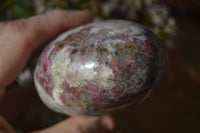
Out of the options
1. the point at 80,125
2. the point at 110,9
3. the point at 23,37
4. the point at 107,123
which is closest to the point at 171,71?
the point at 110,9

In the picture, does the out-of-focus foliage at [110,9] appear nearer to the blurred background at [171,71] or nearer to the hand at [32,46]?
the blurred background at [171,71]

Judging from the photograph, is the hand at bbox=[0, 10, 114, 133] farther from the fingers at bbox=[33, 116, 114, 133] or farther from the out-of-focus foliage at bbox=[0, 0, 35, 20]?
the out-of-focus foliage at bbox=[0, 0, 35, 20]

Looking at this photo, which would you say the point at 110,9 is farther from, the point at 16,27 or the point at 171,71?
the point at 171,71

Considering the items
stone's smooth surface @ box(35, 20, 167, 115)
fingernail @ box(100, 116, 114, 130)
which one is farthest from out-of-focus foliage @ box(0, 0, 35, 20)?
fingernail @ box(100, 116, 114, 130)

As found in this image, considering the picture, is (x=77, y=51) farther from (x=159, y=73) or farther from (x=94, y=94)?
(x=159, y=73)

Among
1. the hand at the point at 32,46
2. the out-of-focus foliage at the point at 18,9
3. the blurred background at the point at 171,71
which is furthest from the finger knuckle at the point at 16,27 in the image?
the out-of-focus foliage at the point at 18,9

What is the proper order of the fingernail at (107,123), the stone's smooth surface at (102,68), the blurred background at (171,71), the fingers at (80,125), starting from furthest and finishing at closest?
the blurred background at (171,71) < the fingernail at (107,123) < the fingers at (80,125) < the stone's smooth surface at (102,68)

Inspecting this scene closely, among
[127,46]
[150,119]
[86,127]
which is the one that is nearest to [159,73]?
[127,46]
